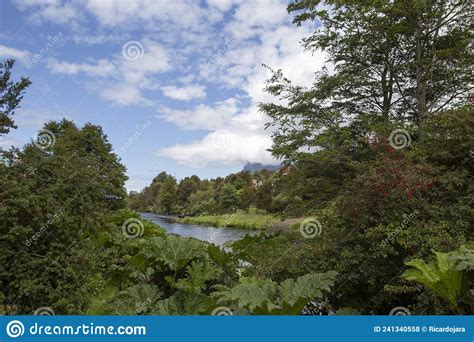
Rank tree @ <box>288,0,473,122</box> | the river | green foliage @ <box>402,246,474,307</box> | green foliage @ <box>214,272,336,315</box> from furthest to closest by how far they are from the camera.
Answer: the river, tree @ <box>288,0,473,122</box>, green foliage @ <box>402,246,474,307</box>, green foliage @ <box>214,272,336,315</box>

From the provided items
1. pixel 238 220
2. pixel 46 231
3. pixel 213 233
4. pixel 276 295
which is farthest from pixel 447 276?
pixel 238 220

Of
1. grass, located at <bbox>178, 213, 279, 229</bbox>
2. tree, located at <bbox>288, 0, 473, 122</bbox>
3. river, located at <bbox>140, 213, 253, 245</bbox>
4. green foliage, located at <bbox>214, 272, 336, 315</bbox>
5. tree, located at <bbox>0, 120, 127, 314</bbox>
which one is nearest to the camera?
green foliage, located at <bbox>214, 272, 336, 315</bbox>

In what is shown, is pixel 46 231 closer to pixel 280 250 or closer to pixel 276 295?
pixel 276 295

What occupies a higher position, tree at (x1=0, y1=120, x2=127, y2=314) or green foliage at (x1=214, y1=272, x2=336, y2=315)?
tree at (x1=0, y1=120, x2=127, y2=314)

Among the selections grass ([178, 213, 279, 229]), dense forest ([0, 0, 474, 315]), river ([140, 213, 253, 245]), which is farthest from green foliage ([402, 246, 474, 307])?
grass ([178, 213, 279, 229])

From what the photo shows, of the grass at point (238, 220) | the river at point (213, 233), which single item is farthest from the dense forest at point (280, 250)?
the grass at point (238, 220)

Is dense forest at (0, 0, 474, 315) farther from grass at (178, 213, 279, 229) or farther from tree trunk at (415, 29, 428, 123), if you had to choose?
grass at (178, 213, 279, 229)

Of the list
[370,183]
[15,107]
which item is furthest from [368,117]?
[15,107]

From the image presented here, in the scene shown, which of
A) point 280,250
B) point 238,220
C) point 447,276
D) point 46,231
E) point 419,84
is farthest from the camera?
point 238,220

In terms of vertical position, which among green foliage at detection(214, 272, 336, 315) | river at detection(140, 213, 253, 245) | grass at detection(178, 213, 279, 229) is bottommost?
green foliage at detection(214, 272, 336, 315)

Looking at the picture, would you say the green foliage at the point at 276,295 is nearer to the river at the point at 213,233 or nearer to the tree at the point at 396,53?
the tree at the point at 396,53

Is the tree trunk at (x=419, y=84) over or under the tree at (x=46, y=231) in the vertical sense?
over

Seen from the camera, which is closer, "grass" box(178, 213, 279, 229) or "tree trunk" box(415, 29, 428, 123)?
"tree trunk" box(415, 29, 428, 123)

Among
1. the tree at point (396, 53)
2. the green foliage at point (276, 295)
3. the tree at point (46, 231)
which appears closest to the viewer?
the green foliage at point (276, 295)
